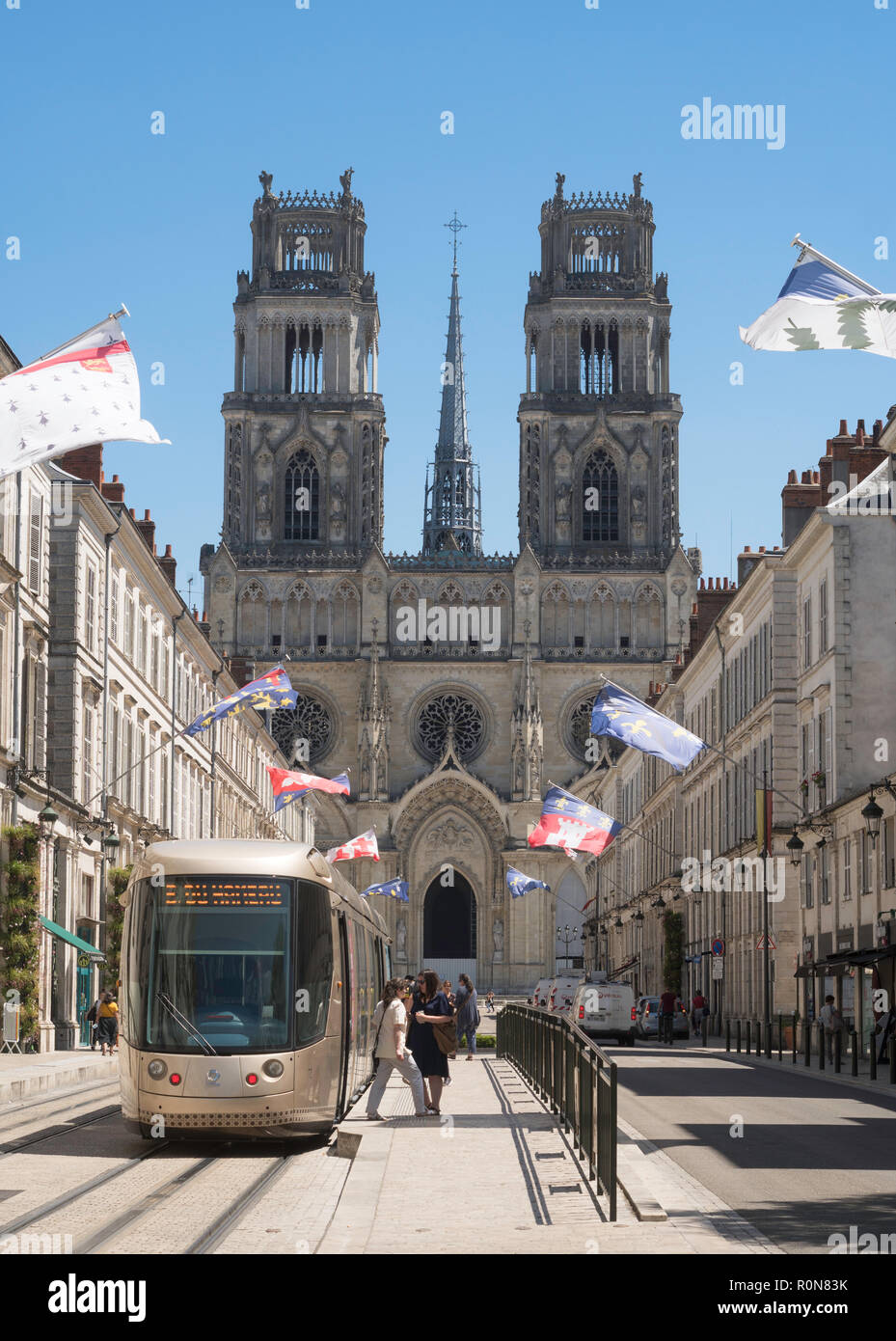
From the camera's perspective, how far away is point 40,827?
37219 mm

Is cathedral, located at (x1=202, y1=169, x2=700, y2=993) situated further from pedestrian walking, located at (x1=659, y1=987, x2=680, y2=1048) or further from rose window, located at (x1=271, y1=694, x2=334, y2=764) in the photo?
pedestrian walking, located at (x1=659, y1=987, x2=680, y2=1048)

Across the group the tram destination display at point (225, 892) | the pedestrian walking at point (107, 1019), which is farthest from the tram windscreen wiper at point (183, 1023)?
the pedestrian walking at point (107, 1019)

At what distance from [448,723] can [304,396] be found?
1950cm

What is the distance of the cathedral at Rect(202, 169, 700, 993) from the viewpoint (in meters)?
96.2

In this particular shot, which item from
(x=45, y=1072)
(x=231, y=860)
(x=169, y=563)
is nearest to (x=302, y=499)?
(x=169, y=563)

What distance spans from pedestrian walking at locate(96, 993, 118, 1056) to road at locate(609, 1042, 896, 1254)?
11.7 meters

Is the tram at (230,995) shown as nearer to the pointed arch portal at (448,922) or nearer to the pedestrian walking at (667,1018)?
the pedestrian walking at (667,1018)

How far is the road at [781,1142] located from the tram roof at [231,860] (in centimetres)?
445

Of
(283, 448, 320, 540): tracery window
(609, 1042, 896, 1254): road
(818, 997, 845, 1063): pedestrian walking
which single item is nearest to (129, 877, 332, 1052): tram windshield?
(609, 1042, 896, 1254): road

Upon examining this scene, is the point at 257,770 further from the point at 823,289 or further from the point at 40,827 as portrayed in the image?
the point at 823,289

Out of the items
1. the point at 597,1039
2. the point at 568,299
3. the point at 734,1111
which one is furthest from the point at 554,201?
the point at 734,1111

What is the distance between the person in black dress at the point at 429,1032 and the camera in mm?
21719

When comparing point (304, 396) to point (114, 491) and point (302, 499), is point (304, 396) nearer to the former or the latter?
point (302, 499)

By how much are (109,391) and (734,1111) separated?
12.0 m
